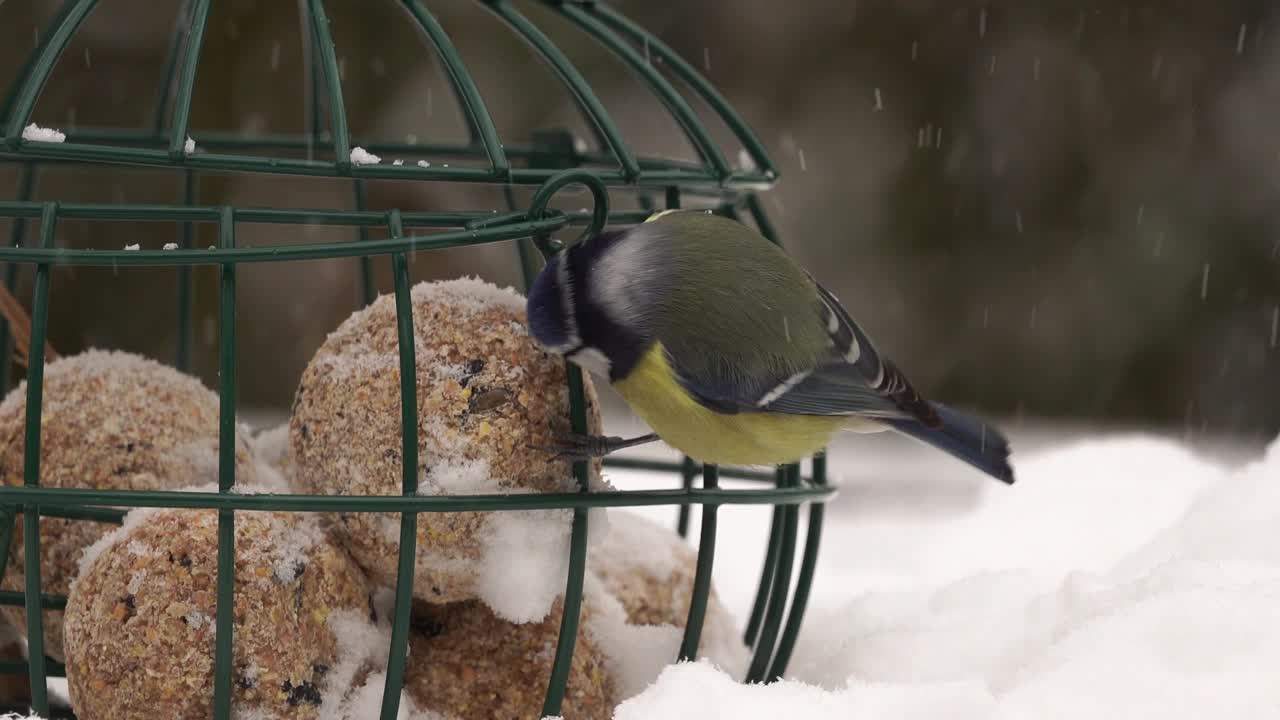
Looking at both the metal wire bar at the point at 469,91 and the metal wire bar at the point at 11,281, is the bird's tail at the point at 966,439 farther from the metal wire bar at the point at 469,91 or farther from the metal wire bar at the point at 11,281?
the metal wire bar at the point at 11,281

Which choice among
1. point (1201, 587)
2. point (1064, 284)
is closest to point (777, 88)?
point (1064, 284)

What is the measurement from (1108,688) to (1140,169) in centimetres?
452

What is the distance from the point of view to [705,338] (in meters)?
1.79

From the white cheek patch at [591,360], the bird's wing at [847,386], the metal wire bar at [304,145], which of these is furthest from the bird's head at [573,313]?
the metal wire bar at [304,145]

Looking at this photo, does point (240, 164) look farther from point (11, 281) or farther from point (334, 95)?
point (11, 281)

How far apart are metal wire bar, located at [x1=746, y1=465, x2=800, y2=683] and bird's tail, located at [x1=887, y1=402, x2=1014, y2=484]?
20cm

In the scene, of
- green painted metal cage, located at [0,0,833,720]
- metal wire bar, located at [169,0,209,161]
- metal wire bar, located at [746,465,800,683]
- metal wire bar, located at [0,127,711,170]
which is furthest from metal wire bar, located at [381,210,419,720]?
metal wire bar, located at [0,127,711,170]

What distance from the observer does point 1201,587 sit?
5.76 ft

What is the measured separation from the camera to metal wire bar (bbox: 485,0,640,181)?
1.82 metres

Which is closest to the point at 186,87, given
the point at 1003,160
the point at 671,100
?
the point at 671,100

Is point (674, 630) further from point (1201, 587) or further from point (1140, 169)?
point (1140, 169)

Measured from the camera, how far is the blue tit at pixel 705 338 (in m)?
1.73

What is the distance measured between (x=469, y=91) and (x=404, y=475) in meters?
0.51

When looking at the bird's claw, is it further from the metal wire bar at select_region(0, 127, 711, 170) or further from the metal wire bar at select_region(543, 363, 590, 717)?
the metal wire bar at select_region(0, 127, 711, 170)
